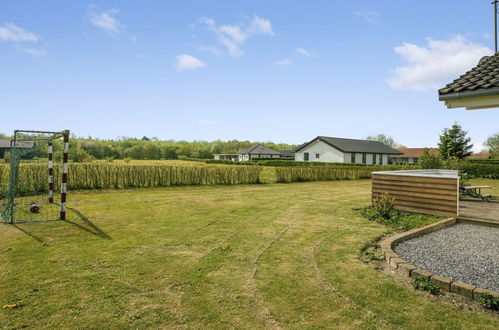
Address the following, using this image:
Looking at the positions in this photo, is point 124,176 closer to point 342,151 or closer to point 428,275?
point 428,275

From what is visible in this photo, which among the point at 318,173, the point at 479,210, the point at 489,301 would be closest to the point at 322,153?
the point at 318,173

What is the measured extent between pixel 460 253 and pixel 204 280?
4.61 m

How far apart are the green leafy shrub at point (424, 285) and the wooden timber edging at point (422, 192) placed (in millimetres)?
5062

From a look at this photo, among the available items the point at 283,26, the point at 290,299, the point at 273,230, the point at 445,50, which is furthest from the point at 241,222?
the point at 445,50

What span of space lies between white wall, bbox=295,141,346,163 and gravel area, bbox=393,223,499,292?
119 ft

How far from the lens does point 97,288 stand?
391 cm

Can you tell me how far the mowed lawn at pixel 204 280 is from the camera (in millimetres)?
3201

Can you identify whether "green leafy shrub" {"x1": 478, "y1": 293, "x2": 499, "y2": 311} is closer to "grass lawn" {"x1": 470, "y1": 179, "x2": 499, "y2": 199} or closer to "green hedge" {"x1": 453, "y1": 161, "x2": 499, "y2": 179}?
"grass lawn" {"x1": 470, "y1": 179, "x2": 499, "y2": 199}

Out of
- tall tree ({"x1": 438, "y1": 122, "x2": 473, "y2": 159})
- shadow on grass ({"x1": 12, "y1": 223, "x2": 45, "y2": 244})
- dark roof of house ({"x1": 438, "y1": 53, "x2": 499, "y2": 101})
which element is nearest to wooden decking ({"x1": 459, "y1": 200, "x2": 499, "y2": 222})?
dark roof of house ({"x1": 438, "y1": 53, "x2": 499, "y2": 101})

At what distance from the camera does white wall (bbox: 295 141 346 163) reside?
141ft

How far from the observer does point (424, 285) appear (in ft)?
13.0

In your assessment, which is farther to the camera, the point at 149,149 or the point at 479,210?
the point at 149,149

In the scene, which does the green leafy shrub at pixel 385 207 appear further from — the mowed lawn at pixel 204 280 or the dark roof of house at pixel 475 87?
the dark roof of house at pixel 475 87

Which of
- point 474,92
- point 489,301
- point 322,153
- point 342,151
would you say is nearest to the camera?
point 489,301
